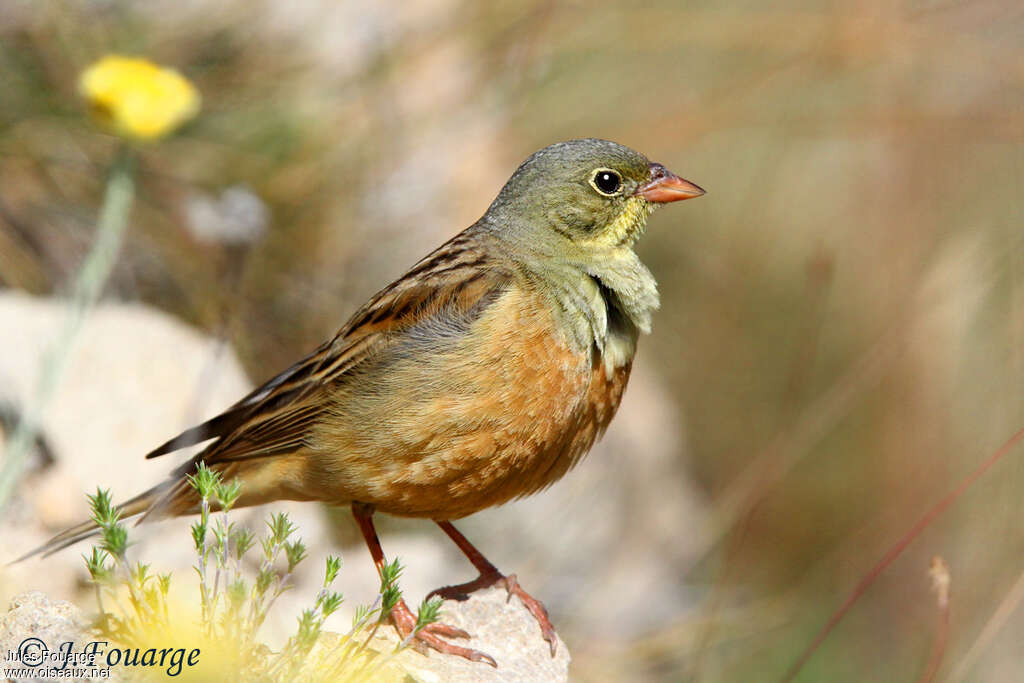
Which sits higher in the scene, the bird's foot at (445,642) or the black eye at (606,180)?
the black eye at (606,180)

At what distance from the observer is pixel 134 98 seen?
3.61m

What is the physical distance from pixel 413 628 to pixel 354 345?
3.63ft

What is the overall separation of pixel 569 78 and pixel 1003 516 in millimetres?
5166

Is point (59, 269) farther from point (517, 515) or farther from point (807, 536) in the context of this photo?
point (807, 536)

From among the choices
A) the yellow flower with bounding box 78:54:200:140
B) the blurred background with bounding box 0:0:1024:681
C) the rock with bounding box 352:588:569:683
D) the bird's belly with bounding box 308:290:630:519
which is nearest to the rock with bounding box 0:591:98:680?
the rock with bounding box 352:588:569:683

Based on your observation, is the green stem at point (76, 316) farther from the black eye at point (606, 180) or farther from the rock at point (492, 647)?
the black eye at point (606, 180)

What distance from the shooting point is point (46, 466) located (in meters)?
4.91

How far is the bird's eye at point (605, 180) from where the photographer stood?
456cm

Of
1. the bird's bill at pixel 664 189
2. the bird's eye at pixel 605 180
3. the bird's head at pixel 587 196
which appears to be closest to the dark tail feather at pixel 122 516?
the bird's head at pixel 587 196

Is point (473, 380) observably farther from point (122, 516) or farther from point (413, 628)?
point (122, 516)

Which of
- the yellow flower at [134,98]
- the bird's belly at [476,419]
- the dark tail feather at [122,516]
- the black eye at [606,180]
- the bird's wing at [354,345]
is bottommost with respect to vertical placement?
the bird's belly at [476,419]

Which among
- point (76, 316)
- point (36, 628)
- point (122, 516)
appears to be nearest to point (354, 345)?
point (122, 516)

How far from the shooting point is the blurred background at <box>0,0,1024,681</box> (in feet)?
19.2

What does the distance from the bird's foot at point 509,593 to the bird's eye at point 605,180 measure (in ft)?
4.67
